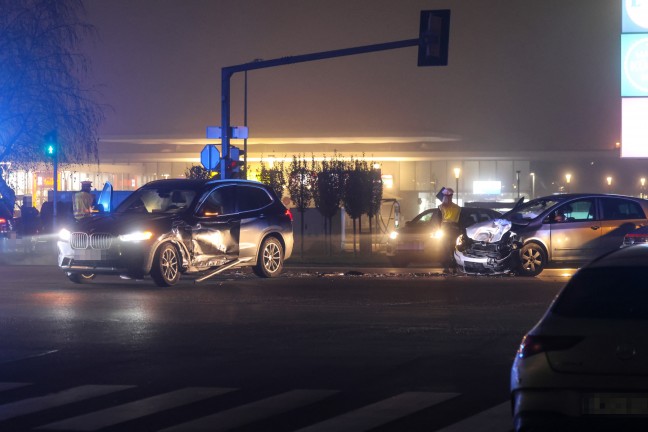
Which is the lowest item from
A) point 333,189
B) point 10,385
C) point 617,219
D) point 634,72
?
point 10,385

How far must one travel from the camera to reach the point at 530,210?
23.0 meters

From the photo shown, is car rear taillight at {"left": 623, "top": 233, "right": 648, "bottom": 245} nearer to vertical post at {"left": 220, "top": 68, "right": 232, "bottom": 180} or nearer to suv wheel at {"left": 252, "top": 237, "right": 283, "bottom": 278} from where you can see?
suv wheel at {"left": 252, "top": 237, "right": 283, "bottom": 278}

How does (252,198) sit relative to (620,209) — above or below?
above

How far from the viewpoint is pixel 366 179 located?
3962 cm

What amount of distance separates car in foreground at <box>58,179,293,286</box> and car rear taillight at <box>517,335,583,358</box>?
1269 cm

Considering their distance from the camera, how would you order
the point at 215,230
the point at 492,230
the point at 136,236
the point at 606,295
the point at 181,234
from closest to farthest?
the point at 606,295, the point at 136,236, the point at 181,234, the point at 215,230, the point at 492,230

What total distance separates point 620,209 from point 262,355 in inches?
527

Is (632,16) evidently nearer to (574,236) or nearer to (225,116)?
(225,116)

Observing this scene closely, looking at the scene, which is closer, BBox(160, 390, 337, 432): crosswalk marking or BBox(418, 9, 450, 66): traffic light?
BBox(160, 390, 337, 432): crosswalk marking

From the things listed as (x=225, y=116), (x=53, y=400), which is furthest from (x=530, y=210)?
(x=53, y=400)

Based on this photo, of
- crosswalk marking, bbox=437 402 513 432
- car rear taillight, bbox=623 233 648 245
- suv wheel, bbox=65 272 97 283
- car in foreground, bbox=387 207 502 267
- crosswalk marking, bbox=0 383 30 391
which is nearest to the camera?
crosswalk marking, bbox=437 402 513 432

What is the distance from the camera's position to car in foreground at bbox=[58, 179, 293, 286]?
61.4 feet

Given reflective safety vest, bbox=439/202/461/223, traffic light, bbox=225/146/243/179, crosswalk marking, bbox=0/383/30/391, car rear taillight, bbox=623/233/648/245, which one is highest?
traffic light, bbox=225/146/243/179

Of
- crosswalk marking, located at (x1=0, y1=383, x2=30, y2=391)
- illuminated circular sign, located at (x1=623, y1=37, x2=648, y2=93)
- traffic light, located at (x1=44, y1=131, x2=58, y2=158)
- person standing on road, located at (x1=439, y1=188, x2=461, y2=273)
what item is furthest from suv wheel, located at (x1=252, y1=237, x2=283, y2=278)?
illuminated circular sign, located at (x1=623, y1=37, x2=648, y2=93)
